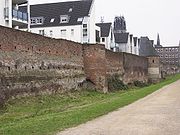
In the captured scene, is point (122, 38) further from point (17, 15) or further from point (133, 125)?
point (133, 125)

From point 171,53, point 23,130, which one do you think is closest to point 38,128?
point 23,130

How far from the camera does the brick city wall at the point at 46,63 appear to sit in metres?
23.6

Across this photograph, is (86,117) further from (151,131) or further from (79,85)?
(79,85)

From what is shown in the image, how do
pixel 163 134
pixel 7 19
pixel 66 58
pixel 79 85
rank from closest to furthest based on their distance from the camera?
pixel 163 134 < pixel 66 58 < pixel 79 85 < pixel 7 19

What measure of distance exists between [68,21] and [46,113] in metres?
45.3

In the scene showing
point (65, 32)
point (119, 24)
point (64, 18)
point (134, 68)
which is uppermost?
point (119, 24)

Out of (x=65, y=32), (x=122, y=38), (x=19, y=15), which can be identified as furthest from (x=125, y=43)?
(x=19, y=15)

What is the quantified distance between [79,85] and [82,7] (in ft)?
108

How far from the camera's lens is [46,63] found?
29250mm

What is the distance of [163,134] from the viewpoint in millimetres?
13000

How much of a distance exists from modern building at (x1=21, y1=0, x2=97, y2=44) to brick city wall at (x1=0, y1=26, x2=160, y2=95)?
59.8ft

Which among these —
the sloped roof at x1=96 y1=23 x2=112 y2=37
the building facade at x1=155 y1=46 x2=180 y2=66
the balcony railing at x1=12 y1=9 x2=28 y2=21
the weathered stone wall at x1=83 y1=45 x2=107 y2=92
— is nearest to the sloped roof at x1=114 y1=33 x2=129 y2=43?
the sloped roof at x1=96 y1=23 x2=112 y2=37

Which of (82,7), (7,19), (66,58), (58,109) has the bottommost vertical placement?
(58,109)

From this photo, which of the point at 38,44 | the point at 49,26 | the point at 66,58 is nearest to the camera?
the point at 38,44
